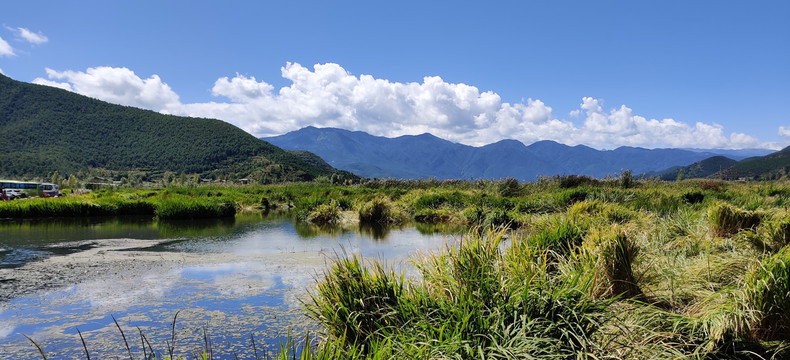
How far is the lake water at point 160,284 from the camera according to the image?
4371 mm

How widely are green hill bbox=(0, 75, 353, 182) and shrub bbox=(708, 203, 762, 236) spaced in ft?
211

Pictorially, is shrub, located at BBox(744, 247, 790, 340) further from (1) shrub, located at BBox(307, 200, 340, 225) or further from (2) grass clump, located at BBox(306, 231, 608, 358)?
(1) shrub, located at BBox(307, 200, 340, 225)

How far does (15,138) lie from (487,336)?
340 ft

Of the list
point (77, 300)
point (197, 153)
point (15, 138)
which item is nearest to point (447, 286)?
point (77, 300)

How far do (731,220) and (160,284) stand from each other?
9.28m

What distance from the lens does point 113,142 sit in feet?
283

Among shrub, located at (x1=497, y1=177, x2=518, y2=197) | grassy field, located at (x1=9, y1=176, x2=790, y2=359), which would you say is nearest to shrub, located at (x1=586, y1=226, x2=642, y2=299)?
grassy field, located at (x1=9, y1=176, x2=790, y2=359)

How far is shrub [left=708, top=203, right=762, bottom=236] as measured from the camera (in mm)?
7898

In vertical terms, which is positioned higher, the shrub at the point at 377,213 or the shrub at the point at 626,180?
the shrub at the point at 626,180

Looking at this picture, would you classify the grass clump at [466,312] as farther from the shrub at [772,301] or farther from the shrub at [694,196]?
the shrub at [694,196]

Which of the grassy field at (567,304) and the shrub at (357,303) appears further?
the shrub at (357,303)

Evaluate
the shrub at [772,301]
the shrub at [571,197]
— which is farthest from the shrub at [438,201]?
the shrub at [772,301]

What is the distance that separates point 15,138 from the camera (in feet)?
267

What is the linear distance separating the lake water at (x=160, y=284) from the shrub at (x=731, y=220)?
17.9 feet
